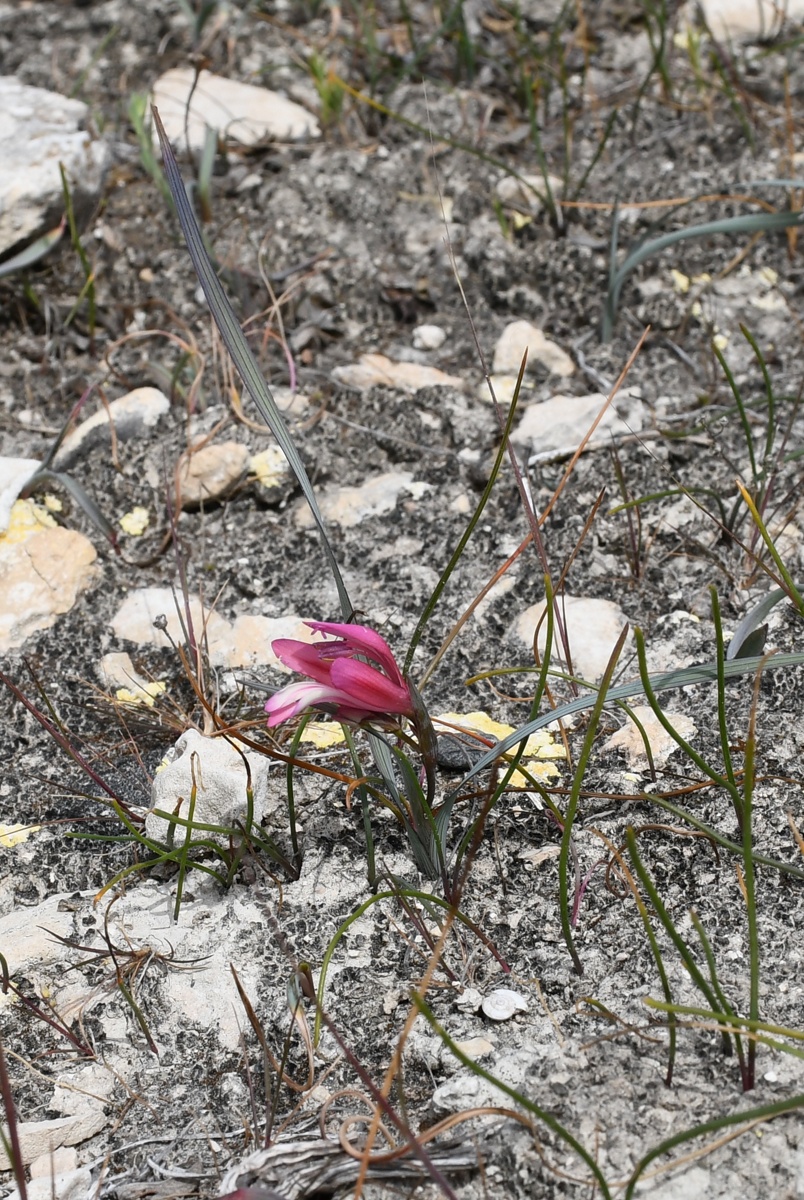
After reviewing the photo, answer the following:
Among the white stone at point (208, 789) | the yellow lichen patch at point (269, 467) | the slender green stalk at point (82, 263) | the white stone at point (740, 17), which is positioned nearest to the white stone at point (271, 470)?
the yellow lichen patch at point (269, 467)

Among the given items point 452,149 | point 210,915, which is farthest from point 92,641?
point 452,149

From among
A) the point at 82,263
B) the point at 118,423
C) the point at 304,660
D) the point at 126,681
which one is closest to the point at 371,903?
the point at 304,660

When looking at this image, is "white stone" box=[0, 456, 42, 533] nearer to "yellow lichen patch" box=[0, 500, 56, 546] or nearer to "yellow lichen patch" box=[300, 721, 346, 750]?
"yellow lichen patch" box=[0, 500, 56, 546]

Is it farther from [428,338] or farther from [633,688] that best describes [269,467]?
[633,688]

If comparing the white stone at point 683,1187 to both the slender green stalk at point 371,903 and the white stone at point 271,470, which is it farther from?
the white stone at point 271,470

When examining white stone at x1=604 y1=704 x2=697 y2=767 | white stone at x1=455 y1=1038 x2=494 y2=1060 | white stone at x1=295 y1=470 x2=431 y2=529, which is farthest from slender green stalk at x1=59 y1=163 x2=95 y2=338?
white stone at x1=455 y1=1038 x2=494 y2=1060

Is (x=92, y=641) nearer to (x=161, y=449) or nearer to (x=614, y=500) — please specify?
(x=161, y=449)
